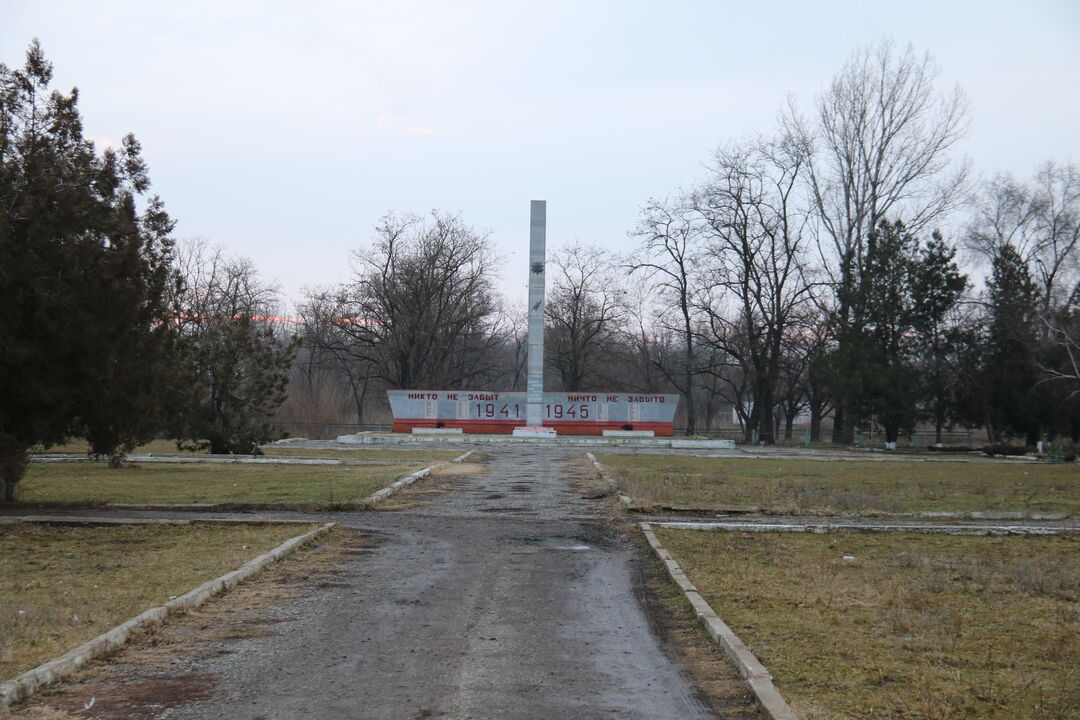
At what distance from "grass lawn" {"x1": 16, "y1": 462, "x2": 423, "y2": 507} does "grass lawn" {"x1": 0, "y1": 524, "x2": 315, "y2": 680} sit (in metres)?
3.45

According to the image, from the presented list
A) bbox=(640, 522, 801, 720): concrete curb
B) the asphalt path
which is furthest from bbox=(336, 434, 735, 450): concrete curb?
bbox=(640, 522, 801, 720): concrete curb

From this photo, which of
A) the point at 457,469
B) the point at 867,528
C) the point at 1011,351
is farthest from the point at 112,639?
the point at 1011,351

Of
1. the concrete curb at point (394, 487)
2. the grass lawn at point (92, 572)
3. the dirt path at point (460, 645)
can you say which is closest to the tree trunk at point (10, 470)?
the grass lawn at point (92, 572)

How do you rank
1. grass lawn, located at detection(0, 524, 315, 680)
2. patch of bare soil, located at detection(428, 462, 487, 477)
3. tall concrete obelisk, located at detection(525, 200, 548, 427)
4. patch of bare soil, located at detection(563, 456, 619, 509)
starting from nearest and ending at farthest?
grass lawn, located at detection(0, 524, 315, 680) < patch of bare soil, located at detection(563, 456, 619, 509) < patch of bare soil, located at detection(428, 462, 487, 477) < tall concrete obelisk, located at detection(525, 200, 548, 427)

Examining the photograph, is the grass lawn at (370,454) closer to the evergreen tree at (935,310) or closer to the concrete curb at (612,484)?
the concrete curb at (612,484)

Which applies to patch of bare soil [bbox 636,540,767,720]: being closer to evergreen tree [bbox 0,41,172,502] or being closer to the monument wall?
evergreen tree [bbox 0,41,172,502]

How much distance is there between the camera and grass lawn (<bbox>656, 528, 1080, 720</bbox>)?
5.70m

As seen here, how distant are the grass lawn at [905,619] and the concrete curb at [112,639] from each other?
454 centimetres

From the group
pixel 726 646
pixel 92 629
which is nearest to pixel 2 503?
pixel 92 629

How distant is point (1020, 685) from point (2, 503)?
53.6 ft

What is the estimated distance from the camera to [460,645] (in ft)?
23.5

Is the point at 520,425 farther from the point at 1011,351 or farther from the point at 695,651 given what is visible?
the point at 695,651

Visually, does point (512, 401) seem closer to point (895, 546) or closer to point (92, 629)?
point (895, 546)

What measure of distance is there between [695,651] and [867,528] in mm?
8068
